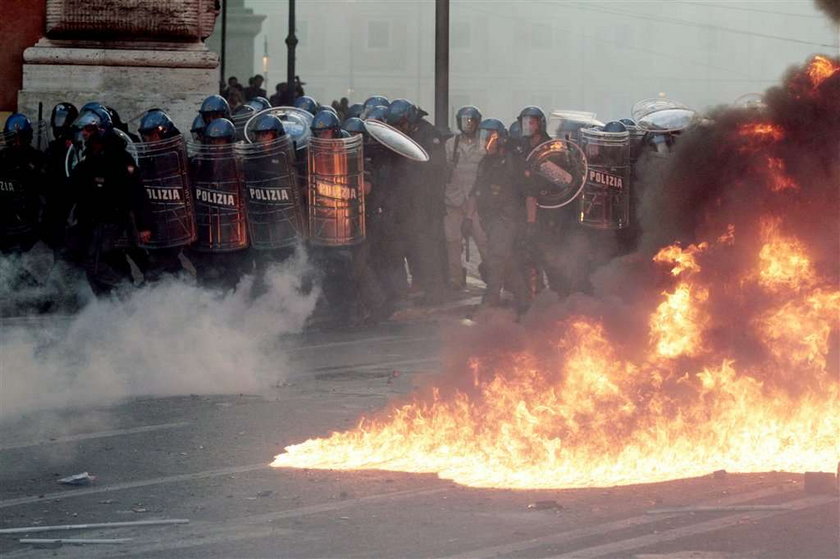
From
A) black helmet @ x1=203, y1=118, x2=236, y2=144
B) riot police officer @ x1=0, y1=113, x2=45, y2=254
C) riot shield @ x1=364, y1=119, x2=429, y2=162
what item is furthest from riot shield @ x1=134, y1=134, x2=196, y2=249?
riot shield @ x1=364, y1=119, x2=429, y2=162

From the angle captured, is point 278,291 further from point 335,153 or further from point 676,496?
point 676,496

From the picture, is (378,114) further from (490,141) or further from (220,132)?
(220,132)

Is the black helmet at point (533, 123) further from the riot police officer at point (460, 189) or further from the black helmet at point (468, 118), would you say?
the black helmet at point (468, 118)

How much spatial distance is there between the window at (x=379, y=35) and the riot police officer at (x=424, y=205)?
61913 millimetres

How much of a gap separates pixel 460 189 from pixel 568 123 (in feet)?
4.72

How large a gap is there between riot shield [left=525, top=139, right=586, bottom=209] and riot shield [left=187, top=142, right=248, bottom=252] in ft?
8.53

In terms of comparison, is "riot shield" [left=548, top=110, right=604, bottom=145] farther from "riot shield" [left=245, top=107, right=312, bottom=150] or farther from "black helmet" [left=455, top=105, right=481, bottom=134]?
"riot shield" [left=245, top=107, right=312, bottom=150]

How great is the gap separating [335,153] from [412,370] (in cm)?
298

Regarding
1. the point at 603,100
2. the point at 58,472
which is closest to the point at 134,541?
the point at 58,472

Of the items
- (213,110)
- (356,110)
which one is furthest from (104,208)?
(356,110)

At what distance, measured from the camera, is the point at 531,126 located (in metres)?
14.0

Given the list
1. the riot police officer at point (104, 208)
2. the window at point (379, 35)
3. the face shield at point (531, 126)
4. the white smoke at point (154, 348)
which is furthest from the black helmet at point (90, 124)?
the window at point (379, 35)

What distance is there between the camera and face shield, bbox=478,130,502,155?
557 inches

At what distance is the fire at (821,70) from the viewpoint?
7750 millimetres
